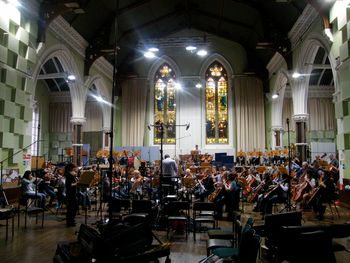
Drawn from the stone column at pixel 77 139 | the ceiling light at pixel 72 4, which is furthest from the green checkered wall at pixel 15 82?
the stone column at pixel 77 139

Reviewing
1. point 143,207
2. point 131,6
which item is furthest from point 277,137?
point 143,207

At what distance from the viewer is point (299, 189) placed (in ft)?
28.5

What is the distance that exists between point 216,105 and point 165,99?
3.23m

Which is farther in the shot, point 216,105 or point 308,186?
point 216,105

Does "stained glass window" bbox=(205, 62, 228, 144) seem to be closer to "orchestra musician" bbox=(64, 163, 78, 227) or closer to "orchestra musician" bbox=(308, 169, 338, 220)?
"orchestra musician" bbox=(308, 169, 338, 220)

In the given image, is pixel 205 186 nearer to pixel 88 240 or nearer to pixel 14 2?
pixel 88 240

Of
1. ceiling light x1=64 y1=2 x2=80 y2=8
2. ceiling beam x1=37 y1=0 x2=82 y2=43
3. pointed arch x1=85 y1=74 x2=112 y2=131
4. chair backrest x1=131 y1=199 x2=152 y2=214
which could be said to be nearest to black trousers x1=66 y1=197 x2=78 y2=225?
chair backrest x1=131 y1=199 x2=152 y2=214

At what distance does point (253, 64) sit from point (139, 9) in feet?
25.4

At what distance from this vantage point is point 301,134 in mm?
14805

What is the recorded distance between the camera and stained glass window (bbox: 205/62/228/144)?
2064 cm

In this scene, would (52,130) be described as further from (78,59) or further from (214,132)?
(214,132)

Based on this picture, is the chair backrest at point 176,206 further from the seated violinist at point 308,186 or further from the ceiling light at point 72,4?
the ceiling light at point 72,4

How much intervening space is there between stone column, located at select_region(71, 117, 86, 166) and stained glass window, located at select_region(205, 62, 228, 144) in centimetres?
794

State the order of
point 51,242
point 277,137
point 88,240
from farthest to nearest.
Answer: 1. point 277,137
2. point 51,242
3. point 88,240
